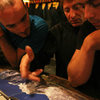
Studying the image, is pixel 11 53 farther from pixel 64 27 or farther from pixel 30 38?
pixel 64 27

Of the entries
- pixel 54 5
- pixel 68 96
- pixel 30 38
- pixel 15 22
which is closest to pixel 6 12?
pixel 15 22

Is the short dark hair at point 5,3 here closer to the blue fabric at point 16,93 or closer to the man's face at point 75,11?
the man's face at point 75,11

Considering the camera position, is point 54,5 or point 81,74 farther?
point 54,5

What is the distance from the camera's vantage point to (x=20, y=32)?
23.3 inches

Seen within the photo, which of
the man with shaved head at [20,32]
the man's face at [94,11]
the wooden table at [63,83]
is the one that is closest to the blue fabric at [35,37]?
the man with shaved head at [20,32]

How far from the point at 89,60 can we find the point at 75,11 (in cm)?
17

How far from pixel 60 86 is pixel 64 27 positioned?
9.9 inches

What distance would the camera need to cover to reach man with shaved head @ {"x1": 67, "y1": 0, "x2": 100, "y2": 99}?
0.42 meters

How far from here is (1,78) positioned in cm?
72

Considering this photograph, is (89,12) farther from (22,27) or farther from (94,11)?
(22,27)

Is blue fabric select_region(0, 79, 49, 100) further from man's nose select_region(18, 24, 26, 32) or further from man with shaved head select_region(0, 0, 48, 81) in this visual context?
man's nose select_region(18, 24, 26, 32)

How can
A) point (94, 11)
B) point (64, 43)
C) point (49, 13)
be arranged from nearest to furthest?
1. point (94, 11)
2. point (64, 43)
3. point (49, 13)

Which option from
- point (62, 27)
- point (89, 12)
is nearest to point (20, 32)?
point (62, 27)

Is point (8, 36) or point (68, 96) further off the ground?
point (8, 36)
